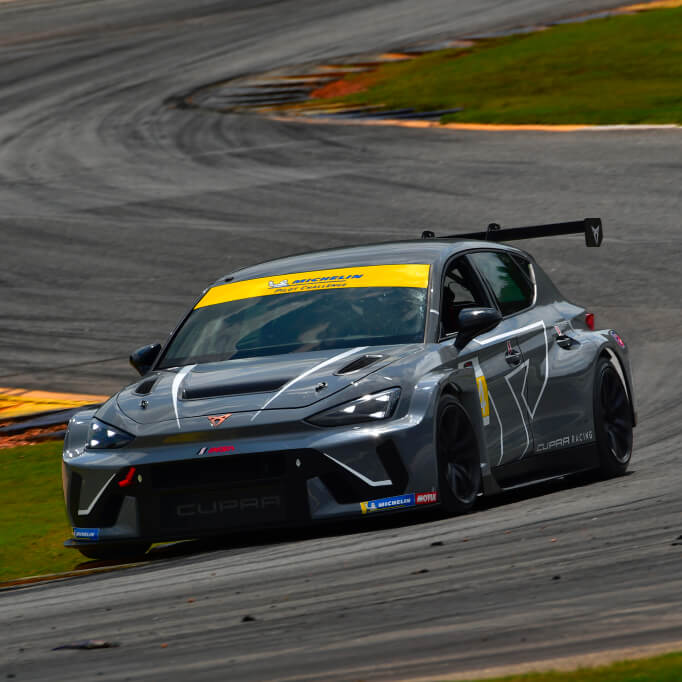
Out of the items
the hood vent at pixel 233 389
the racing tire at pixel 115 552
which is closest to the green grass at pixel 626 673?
the hood vent at pixel 233 389

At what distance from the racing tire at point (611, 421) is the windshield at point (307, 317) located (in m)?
1.43

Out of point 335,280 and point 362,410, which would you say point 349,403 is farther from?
point 335,280

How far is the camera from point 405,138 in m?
26.6

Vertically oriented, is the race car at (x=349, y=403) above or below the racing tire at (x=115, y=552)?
above

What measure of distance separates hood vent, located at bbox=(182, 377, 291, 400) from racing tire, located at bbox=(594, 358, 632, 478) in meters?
2.41

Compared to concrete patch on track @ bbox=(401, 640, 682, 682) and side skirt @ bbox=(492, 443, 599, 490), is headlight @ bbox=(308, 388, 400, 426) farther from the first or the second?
concrete patch on track @ bbox=(401, 640, 682, 682)

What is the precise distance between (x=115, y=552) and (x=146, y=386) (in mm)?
827

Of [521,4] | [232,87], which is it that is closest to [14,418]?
[232,87]

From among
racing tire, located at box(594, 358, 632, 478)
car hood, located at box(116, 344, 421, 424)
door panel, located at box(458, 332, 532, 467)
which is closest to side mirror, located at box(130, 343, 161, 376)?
car hood, located at box(116, 344, 421, 424)

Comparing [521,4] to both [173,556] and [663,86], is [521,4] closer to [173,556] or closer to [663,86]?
[663,86]

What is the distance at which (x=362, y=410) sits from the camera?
7.49 m

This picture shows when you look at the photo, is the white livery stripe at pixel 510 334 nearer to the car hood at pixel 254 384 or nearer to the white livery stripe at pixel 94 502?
the car hood at pixel 254 384

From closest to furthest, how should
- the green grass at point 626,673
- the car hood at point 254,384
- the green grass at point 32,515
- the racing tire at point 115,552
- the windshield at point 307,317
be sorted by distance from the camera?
the green grass at point 626,673 < the car hood at point 254,384 < the racing tire at point 115,552 < the windshield at point 307,317 < the green grass at point 32,515

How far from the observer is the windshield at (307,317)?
327 inches
